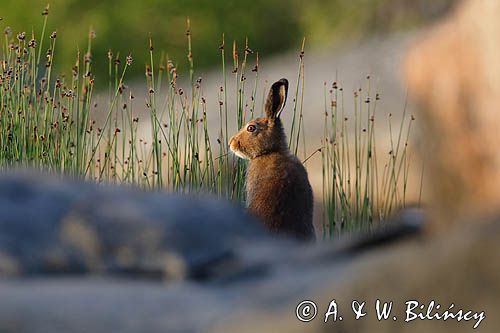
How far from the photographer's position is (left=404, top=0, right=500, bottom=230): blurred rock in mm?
2051

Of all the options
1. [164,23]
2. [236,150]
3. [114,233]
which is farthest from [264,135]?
[164,23]

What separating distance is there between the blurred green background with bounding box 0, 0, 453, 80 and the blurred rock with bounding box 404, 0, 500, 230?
12.6 meters

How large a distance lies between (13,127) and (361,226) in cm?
148

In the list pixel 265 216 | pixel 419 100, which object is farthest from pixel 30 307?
pixel 265 216

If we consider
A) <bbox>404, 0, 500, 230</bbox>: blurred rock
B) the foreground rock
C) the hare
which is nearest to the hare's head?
the hare

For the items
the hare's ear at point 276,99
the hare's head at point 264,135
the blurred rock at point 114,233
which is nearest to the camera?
the blurred rock at point 114,233

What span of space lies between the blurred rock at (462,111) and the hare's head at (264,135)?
8.59ft

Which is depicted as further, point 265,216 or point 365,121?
point 365,121

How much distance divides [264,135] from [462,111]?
2.77 m

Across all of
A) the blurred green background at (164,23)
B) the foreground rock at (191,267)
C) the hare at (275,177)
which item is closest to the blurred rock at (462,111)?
the foreground rock at (191,267)

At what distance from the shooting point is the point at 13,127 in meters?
4.74

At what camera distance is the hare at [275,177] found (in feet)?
14.0

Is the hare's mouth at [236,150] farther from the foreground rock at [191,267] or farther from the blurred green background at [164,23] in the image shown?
the blurred green background at [164,23]

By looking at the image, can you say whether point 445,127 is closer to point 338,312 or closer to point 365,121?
point 338,312
